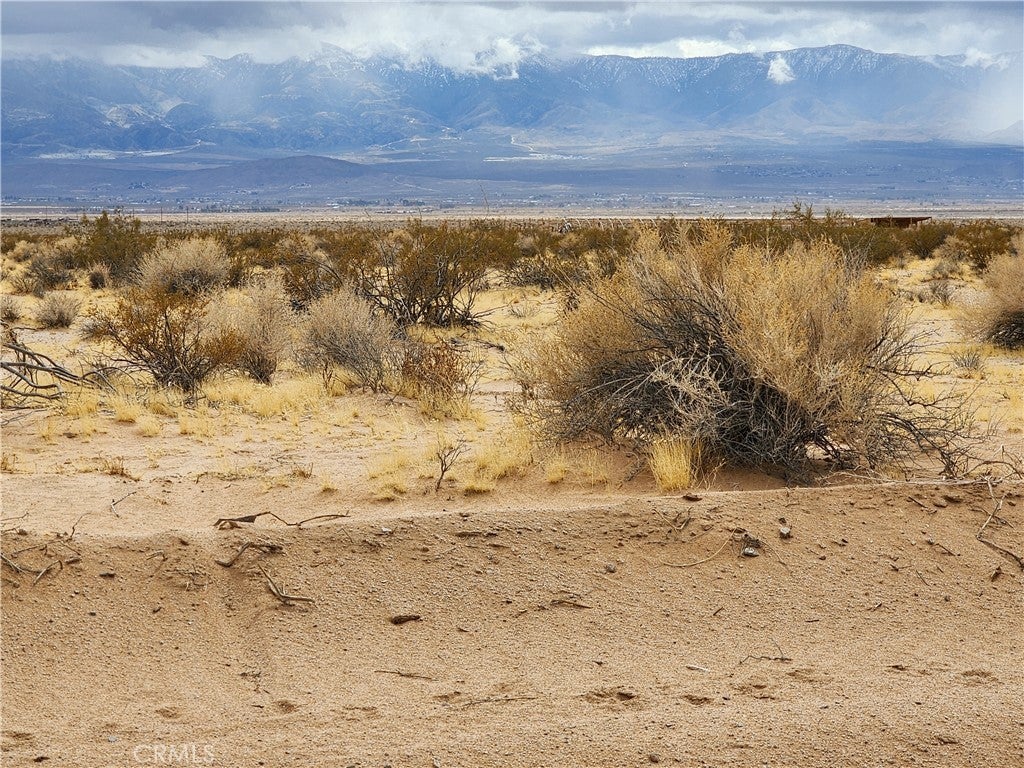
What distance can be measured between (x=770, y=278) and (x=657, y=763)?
14.7ft

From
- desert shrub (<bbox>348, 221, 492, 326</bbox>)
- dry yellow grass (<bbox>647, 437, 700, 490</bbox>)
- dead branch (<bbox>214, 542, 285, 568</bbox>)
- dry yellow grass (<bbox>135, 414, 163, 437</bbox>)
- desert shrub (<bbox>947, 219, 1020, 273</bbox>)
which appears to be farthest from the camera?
desert shrub (<bbox>947, 219, 1020, 273</bbox>)

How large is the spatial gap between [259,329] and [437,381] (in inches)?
138

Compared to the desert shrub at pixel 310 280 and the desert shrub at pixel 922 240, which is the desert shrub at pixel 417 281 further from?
the desert shrub at pixel 922 240

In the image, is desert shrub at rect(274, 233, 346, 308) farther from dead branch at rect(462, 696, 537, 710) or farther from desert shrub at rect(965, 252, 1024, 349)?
dead branch at rect(462, 696, 537, 710)

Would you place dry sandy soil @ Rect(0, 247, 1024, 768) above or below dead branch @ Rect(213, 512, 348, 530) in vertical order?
below

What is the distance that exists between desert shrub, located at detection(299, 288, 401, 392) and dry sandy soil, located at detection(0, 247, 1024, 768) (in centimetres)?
471

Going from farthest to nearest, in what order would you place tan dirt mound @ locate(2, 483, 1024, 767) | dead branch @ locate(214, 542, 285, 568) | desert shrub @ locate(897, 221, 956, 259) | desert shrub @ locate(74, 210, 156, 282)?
1. desert shrub @ locate(897, 221, 956, 259)
2. desert shrub @ locate(74, 210, 156, 282)
3. dead branch @ locate(214, 542, 285, 568)
4. tan dirt mound @ locate(2, 483, 1024, 767)

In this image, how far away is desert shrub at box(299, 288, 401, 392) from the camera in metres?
12.7

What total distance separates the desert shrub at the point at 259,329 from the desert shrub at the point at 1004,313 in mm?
11372

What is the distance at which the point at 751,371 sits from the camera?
764 centimetres

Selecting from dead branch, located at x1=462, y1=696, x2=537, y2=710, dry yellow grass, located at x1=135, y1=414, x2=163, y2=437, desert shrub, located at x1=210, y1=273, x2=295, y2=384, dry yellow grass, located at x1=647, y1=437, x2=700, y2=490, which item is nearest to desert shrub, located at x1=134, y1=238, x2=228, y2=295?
desert shrub, located at x1=210, y1=273, x2=295, y2=384

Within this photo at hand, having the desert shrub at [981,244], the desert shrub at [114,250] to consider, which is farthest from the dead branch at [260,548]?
the desert shrub at [981,244]

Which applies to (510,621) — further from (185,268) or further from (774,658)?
(185,268)

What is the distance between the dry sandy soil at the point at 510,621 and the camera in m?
4.67
